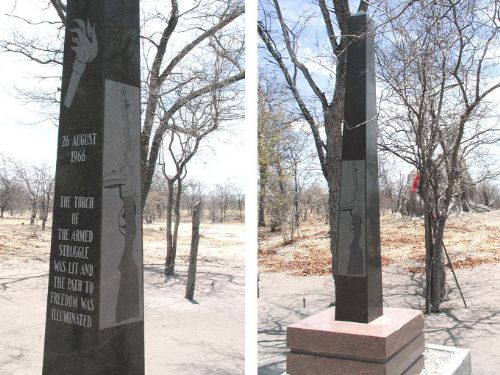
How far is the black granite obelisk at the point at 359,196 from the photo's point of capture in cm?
255

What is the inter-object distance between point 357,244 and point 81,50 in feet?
5.28

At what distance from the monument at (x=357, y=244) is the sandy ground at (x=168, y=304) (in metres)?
0.85

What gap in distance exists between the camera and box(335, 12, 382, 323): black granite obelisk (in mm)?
2551

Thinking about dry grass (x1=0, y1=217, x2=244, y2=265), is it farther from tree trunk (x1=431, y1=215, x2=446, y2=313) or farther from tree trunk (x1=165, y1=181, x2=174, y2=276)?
tree trunk (x1=431, y1=215, x2=446, y2=313)

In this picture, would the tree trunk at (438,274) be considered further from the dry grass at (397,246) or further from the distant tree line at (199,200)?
the distant tree line at (199,200)

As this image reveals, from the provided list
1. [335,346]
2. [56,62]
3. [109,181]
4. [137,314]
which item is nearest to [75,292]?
[137,314]

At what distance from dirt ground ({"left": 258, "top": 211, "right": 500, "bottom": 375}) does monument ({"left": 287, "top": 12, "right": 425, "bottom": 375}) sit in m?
0.59

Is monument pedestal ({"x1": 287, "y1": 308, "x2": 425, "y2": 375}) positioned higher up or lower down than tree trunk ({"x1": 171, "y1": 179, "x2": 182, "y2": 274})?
lower down

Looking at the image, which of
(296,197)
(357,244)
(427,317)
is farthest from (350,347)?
(427,317)

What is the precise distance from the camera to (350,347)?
236 centimetres

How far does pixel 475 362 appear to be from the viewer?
3.01 m

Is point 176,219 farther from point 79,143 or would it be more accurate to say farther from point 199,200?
point 79,143

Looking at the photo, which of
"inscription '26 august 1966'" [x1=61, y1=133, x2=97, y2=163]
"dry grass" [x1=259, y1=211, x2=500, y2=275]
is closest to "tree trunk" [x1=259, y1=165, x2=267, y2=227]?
"dry grass" [x1=259, y1=211, x2=500, y2=275]

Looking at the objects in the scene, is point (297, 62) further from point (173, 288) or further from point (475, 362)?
point (475, 362)
